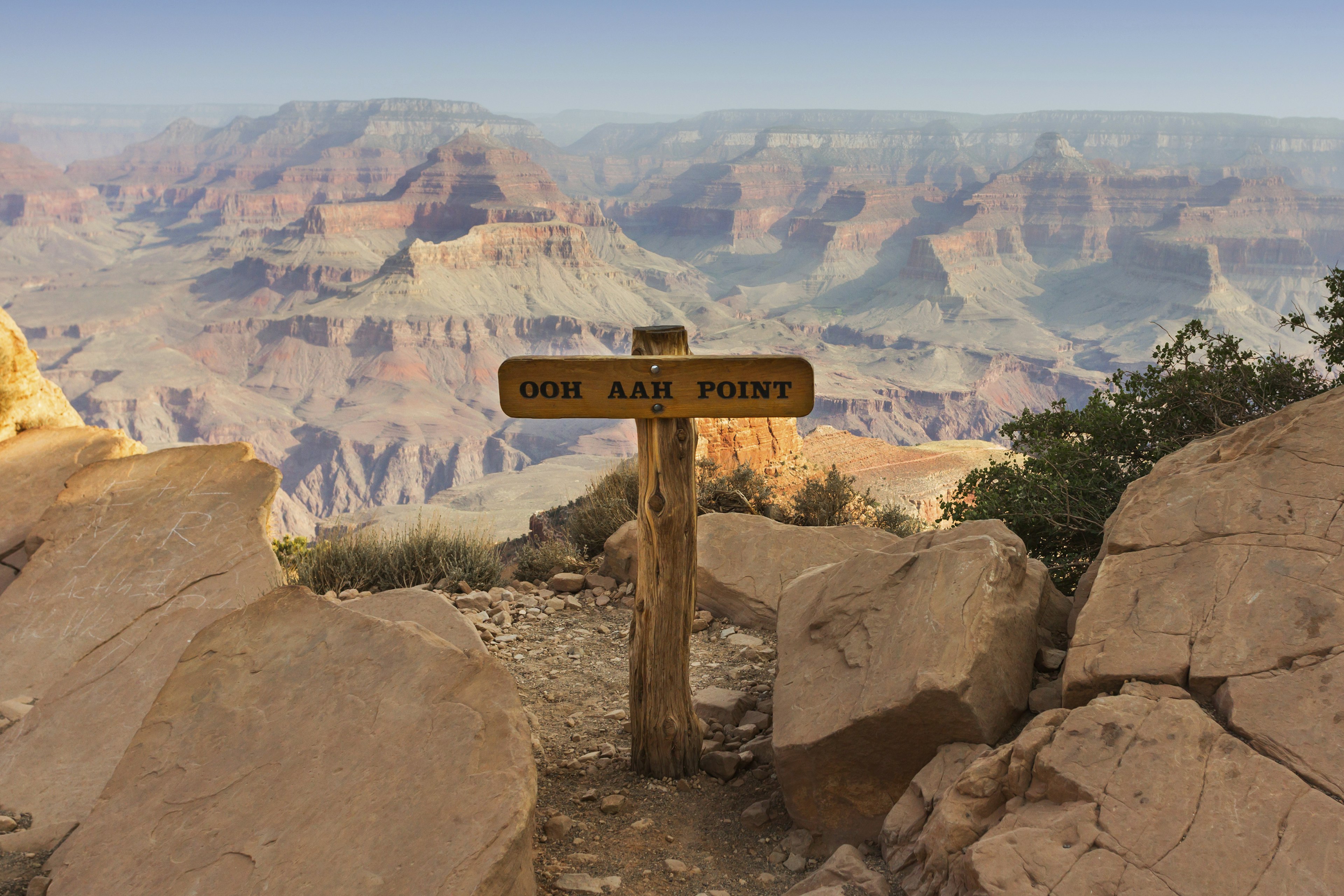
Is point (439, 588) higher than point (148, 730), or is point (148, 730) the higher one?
point (148, 730)

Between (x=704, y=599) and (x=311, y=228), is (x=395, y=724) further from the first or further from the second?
(x=311, y=228)

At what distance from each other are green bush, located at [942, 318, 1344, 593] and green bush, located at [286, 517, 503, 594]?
3.85 metres

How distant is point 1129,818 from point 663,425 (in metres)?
2.29

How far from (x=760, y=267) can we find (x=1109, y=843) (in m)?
194

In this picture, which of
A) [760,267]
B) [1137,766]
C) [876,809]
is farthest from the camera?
[760,267]

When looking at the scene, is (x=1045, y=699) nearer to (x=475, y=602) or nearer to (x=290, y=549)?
(x=475, y=602)

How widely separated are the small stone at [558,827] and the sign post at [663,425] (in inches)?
21.6

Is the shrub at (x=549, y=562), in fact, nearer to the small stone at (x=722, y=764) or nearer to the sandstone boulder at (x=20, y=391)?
the small stone at (x=722, y=764)

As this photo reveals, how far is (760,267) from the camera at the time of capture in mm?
191625

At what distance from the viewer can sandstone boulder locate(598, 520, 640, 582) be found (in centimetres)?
692

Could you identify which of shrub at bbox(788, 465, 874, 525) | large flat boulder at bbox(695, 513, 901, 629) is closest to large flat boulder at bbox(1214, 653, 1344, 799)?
large flat boulder at bbox(695, 513, 901, 629)

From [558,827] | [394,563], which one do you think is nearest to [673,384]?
[558,827]

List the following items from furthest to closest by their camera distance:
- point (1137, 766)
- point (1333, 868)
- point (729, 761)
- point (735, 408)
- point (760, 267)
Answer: point (760, 267) → point (729, 761) → point (735, 408) → point (1137, 766) → point (1333, 868)

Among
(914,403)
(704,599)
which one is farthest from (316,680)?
(914,403)
